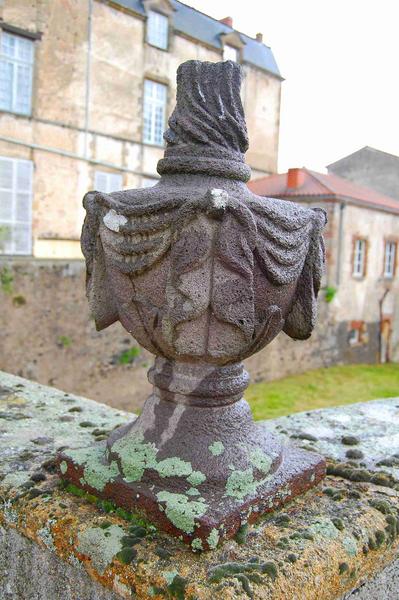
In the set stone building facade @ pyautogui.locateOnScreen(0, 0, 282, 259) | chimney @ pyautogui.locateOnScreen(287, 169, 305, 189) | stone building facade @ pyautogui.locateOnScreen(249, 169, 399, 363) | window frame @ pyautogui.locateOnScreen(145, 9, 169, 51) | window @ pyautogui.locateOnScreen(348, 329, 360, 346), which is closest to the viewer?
stone building facade @ pyautogui.locateOnScreen(0, 0, 282, 259)

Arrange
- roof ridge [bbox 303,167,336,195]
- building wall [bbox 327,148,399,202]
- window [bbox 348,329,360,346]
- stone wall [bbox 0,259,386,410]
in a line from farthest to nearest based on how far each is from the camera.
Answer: building wall [bbox 327,148,399,202]
window [bbox 348,329,360,346]
roof ridge [bbox 303,167,336,195]
stone wall [bbox 0,259,386,410]

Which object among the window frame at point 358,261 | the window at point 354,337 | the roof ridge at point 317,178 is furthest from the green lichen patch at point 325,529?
the window frame at point 358,261

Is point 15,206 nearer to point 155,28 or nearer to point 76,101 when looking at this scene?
point 76,101

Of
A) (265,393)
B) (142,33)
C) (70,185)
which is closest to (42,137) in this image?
(70,185)

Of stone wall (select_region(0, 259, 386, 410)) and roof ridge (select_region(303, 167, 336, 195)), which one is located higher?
roof ridge (select_region(303, 167, 336, 195))

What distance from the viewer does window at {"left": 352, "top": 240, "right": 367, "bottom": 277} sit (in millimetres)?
17141

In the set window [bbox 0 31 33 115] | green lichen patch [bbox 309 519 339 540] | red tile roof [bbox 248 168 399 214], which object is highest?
window [bbox 0 31 33 115]

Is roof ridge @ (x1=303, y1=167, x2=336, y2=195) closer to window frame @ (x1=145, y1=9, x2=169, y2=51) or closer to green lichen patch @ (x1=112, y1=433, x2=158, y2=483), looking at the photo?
window frame @ (x1=145, y1=9, x2=169, y2=51)

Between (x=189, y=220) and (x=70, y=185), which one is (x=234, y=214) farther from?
(x=70, y=185)

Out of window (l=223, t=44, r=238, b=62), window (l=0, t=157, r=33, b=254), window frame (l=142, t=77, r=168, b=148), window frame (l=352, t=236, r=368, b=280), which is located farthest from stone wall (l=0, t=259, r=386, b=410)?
window (l=223, t=44, r=238, b=62)

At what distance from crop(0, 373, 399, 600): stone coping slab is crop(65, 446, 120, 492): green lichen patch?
0.24 ft

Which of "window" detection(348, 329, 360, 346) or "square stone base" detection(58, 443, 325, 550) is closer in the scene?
"square stone base" detection(58, 443, 325, 550)

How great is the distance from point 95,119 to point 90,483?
42.2 feet

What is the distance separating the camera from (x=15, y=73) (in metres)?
11.9
